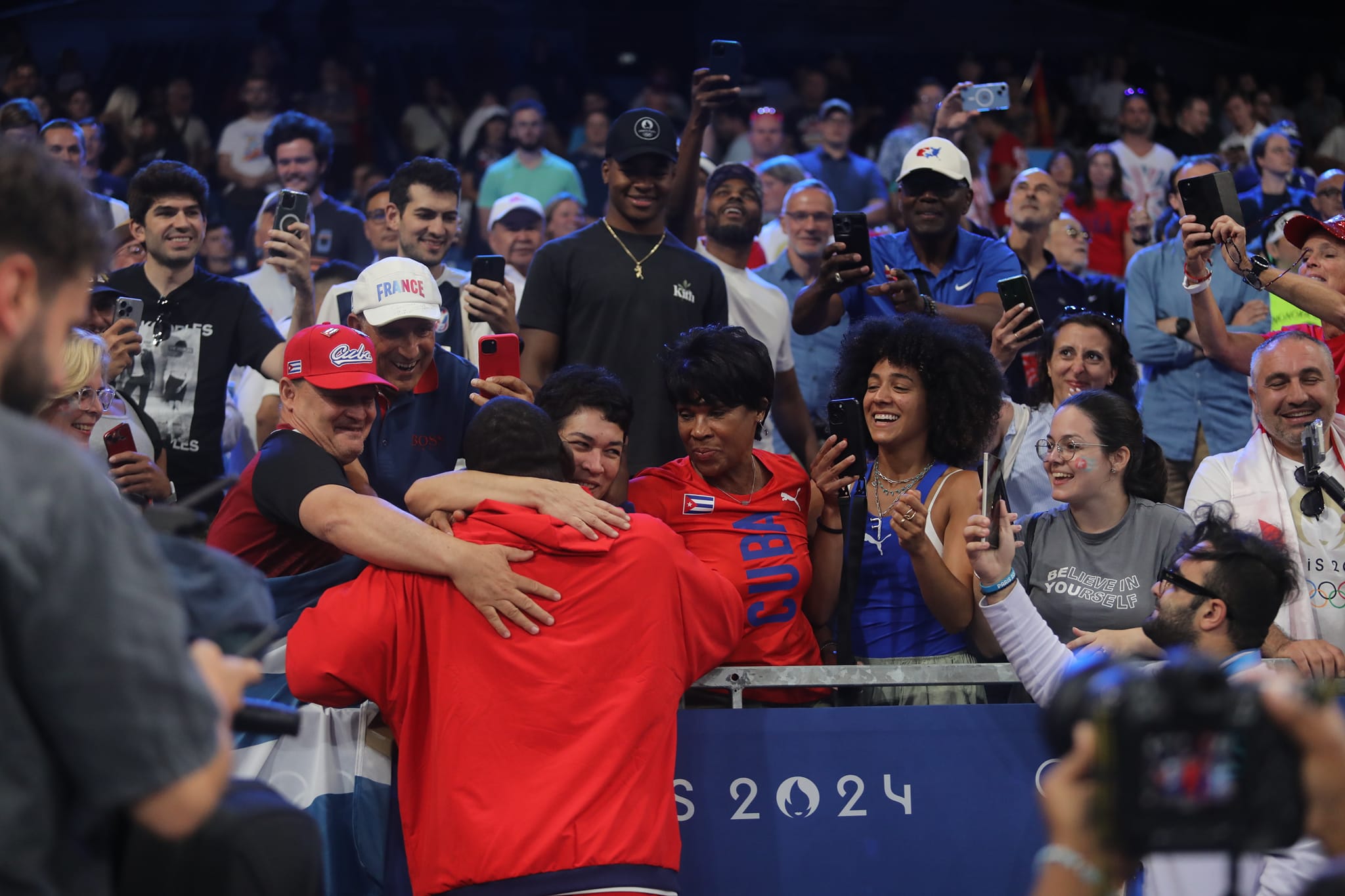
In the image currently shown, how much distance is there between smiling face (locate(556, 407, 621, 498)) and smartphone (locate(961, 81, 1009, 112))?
310 centimetres

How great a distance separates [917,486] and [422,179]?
2673 mm

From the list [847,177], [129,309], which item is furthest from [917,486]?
[847,177]

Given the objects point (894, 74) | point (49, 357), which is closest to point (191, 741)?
point (49, 357)

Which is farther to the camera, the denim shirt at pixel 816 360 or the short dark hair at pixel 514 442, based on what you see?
the denim shirt at pixel 816 360

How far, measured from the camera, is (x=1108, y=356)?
18.1ft

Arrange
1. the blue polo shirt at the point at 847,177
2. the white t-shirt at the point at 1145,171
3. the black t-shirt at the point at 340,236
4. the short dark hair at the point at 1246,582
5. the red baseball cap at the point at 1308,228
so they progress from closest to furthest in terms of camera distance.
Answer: the short dark hair at the point at 1246,582 → the red baseball cap at the point at 1308,228 → the black t-shirt at the point at 340,236 → the blue polo shirt at the point at 847,177 → the white t-shirt at the point at 1145,171

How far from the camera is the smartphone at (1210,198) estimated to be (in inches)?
196

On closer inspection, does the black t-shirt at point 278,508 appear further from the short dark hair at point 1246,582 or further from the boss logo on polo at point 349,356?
the short dark hair at point 1246,582

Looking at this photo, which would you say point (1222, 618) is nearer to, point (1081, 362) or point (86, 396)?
point (1081, 362)

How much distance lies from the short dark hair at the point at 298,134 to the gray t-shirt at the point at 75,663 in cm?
577

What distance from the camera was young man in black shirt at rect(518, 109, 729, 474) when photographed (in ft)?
17.1

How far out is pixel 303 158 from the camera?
7.25 meters

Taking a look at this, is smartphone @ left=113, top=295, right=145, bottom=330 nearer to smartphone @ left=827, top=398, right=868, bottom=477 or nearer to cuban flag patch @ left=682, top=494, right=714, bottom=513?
cuban flag patch @ left=682, top=494, right=714, bottom=513

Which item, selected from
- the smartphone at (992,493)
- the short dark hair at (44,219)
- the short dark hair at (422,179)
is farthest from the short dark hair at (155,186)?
the short dark hair at (44,219)
